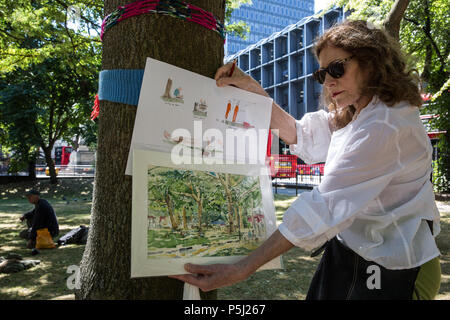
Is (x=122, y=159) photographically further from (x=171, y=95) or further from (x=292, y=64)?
(x=292, y=64)

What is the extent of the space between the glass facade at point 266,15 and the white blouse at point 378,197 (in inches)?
3426

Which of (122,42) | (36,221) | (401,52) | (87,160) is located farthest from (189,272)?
(87,160)

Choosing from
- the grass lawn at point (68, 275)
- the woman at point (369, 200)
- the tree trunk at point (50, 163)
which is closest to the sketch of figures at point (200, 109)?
the woman at point (369, 200)

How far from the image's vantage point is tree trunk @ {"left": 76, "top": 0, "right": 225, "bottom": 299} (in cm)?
125

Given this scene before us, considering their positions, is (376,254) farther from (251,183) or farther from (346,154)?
(251,183)

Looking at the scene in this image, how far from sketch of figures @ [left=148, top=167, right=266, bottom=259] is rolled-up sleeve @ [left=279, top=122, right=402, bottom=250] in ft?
0.89

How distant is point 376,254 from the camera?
3.68 ft

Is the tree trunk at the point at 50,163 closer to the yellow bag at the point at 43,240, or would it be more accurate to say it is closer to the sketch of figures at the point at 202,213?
the yellow bag at the point at 43,240

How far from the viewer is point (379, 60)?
1.24 meters

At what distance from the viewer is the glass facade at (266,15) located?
89500 millimetres

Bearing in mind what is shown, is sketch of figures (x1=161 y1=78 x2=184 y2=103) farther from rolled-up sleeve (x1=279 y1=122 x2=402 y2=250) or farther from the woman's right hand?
rolled-up sleeve (x1=279 y1=122 x2=402 y2=250)

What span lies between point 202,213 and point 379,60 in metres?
0.87

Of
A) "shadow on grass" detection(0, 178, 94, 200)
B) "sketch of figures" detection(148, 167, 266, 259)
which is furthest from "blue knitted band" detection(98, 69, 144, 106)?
"shadow on grass" detection(0, 178, 94, 200)
